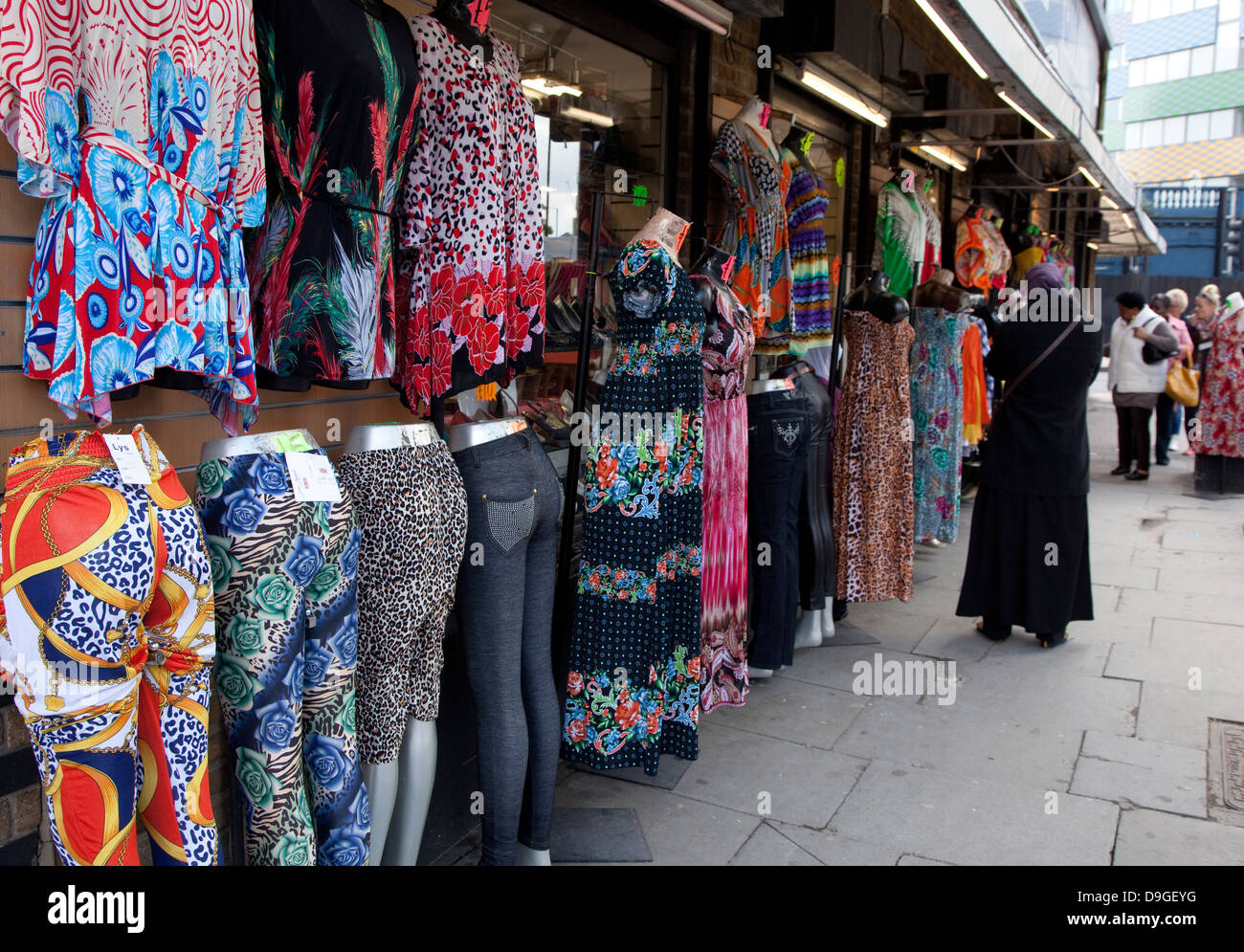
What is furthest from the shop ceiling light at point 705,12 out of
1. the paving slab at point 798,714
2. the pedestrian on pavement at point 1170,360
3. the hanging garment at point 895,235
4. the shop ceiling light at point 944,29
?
the pedestrian on pavement at point 1170,360

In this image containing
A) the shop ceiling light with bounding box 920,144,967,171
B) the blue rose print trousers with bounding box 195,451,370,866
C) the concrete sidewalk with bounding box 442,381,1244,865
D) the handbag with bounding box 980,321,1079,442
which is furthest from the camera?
the shop ceiling light with bounding box 920,144,967,171

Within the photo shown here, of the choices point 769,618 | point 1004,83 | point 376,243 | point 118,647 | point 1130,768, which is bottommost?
point 1130,768

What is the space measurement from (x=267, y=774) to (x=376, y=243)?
113cm

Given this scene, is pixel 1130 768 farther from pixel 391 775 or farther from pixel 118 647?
pixel 118 647

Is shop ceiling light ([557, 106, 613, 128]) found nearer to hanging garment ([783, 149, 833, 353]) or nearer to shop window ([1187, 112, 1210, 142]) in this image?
hanging garment ([783, 149, 833, 353])

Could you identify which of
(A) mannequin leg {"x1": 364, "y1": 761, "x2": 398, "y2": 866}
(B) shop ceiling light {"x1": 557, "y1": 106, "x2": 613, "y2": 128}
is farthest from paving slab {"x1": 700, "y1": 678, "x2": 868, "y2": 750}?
(B) shop ceiling light {"x1": 557, "y1": 106, "x2": 613, "y2": 128}

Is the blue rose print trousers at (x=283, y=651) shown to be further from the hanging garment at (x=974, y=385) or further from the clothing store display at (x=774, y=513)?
the hanging garment at (x=974, y=385)

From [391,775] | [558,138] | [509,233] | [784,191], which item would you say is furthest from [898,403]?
[391,775]

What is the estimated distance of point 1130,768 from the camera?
3912 mm

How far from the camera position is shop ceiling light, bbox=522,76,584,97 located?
12.2 feet

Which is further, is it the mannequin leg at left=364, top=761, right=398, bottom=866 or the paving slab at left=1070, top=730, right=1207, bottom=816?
the paving slab at left=1070, top=730, right=1207, bottom=816

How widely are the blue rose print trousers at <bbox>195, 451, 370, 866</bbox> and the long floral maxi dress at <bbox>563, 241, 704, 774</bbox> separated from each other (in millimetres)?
1186

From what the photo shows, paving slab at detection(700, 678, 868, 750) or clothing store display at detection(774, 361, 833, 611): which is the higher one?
clothing store display at detection(774, 361, 833, 611)

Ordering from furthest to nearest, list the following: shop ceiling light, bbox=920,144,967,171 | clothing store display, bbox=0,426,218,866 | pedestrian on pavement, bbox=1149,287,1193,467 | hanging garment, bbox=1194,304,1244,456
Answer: pedestrian on pavement, bbox=1149,287,1193,467 → hanging garment, bbox=1194,304,1244,456 → shop ceiling light, bbox=920,144,967,171 → clothing store display, bbox=0,426,218,866
